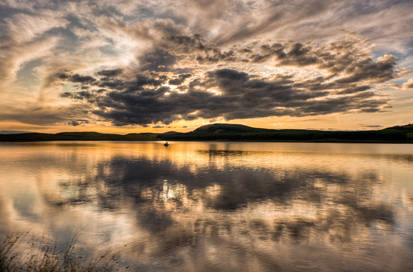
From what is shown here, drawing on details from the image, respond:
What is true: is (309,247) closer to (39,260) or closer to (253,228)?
(253,228)

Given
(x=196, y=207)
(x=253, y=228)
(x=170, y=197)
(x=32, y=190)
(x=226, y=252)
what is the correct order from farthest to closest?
1. (x=32, y=190)
2. (x=170, y=197)
3. (x=196, y=207)
4. (x=253, y=228)
5. (x=226, y=252)

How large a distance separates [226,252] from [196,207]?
26.3ft

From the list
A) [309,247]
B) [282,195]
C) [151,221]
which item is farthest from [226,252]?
[282,195]

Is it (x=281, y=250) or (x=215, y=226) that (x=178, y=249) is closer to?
(x=215, y=226)

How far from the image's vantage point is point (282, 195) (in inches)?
937

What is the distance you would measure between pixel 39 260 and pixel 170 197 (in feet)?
42.6

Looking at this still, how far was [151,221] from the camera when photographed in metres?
16.2

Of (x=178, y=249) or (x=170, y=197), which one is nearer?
(x=178, y=249)

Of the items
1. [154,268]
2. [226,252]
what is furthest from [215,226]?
Result: [154,268]

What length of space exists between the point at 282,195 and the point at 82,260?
712 inches

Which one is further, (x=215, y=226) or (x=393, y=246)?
(x=215, y=226)

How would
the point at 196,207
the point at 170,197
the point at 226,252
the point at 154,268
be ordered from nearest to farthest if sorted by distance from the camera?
the point at 154,268
the point at 226,252
the point at 196,207
the point at 170,197

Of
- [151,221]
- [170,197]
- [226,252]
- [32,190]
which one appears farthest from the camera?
[32,190]

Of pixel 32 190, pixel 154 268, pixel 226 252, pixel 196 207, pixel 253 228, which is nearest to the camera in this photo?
pixel 154 268
